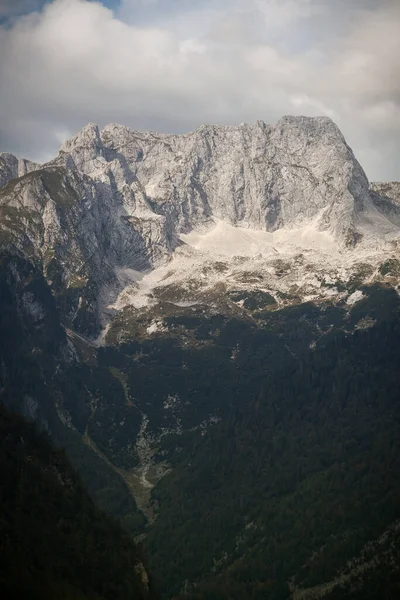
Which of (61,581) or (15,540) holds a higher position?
(15,540)

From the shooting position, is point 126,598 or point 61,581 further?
point 126,598

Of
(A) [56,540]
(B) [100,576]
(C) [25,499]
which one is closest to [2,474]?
(C) [25,499]

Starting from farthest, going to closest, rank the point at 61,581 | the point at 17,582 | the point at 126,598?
the point at 126,598, the point at 61,581, the point at 17,582

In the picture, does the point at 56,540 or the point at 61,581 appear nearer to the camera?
the point at 61,581

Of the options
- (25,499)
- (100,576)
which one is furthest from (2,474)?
(100,576)

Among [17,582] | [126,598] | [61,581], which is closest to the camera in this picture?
[17,582]

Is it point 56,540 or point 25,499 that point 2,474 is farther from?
point 56,540

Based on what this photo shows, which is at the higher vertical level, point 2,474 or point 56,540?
point 2,474

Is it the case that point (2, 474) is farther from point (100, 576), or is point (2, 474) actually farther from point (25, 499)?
point (100, 576)

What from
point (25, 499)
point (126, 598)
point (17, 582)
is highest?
point (25, 499)
